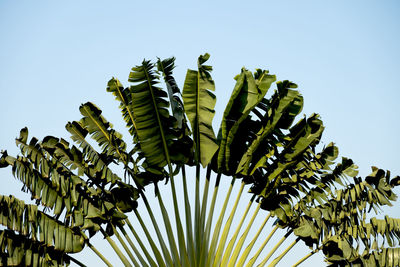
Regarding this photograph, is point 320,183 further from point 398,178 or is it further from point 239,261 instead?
point 239,261

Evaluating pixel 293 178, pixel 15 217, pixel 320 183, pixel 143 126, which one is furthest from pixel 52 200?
pixel 320 183

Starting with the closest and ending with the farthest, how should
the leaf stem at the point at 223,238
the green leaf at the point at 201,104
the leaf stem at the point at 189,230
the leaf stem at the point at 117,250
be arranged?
the leaf stem at the point at 117,250 → the leaf stem at the point at 189,230 → the leaf stem at the point at 223,238 → the green leaf at the point at 201,104

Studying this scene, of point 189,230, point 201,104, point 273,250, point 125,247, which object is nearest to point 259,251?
point 273,250

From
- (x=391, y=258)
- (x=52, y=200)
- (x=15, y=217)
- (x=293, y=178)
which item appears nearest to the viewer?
(x=15, y=217)

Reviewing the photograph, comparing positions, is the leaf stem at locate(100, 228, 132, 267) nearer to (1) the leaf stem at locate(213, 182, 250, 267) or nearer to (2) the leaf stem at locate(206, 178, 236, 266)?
(2) the leaf stem at locate(206, 178, 236, 266)

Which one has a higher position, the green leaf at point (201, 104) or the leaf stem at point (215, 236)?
the green leaf at point (201, 104)

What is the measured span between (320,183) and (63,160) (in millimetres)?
4978

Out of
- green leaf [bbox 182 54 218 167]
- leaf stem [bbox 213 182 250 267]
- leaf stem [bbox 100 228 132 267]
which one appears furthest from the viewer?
green leaf [bbox 182 54 218 167]

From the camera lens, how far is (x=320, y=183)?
961 centimetres

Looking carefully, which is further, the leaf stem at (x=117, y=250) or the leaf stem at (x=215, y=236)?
the leaf stem at (x=215, y=236)

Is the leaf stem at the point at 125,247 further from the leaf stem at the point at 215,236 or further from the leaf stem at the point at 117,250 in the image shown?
the leaf stem at the point at 215,236

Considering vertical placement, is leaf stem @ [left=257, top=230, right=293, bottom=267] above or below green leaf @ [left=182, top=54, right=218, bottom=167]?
below

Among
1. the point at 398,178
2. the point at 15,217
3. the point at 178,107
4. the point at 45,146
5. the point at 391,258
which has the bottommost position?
the point at 391,258

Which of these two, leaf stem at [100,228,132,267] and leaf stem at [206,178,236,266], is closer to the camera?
leaf stem at [100,228,132,267]
